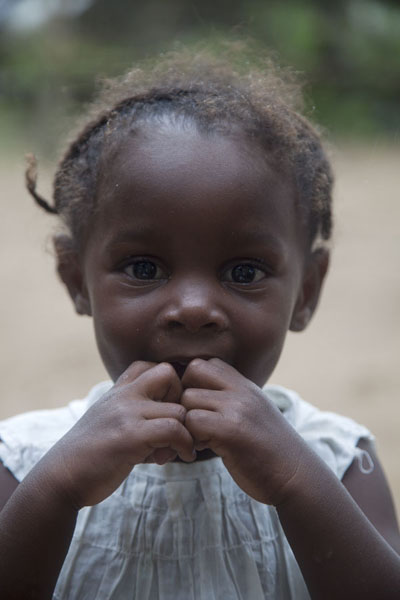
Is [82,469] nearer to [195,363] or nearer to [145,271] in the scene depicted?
[195,363]

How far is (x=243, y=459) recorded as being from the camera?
136 cm

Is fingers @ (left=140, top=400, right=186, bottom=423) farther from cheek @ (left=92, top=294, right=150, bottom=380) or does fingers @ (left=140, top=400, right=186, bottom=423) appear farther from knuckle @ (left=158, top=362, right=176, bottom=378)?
cheek @ (left=92, top=294, right=150, bottom=380)

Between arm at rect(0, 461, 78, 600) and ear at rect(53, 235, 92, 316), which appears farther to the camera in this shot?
ear at rect(53, 235, 92, 316)

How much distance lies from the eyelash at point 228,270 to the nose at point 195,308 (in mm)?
52

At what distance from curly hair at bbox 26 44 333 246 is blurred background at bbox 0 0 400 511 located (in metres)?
0.20

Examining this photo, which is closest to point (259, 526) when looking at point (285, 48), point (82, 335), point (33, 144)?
point (82, 335)

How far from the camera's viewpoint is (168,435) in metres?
1.32

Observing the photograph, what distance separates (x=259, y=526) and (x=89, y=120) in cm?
102

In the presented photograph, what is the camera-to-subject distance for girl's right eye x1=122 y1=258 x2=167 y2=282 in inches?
60.3

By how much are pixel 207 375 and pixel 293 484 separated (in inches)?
9.6

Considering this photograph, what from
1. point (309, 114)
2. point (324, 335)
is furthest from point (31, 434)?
point (324, 335)

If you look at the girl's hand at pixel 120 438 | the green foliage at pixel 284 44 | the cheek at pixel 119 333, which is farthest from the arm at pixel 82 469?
the green foliage at pixel 284 44

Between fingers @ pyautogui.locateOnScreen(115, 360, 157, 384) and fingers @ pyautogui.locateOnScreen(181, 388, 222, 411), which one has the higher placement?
fingers @ pyautogui.locateOnScreen(115, 360, 157, 384)

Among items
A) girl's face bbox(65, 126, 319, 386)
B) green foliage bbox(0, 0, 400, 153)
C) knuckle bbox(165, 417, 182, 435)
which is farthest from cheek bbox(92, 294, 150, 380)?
green foliage bbox(0, 0, 400, 153)
